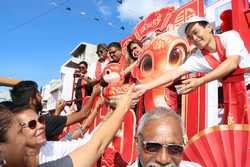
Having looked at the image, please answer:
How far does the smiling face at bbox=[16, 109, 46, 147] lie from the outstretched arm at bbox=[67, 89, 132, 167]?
232 mm

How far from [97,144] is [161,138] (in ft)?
1.45

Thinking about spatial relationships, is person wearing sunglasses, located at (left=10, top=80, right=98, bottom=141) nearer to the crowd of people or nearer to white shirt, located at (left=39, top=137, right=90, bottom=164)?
the crowd of people

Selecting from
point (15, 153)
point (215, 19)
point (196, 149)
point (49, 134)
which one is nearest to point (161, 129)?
point (196, 149)

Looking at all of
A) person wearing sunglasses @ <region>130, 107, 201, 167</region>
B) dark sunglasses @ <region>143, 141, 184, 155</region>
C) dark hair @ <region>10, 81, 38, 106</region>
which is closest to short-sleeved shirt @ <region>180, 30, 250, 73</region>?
person wearing sunglasses @ <region>130, 107, 201, 167</region>

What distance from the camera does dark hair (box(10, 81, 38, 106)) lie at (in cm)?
319

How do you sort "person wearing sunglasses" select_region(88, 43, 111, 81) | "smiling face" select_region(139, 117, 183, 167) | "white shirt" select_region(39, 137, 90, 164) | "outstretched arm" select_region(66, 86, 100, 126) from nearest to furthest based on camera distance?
"smiling face" select_region(139, 117, 183, 167) → "white shirt" select_region(39, 137, 90, 164) → "outstretched arm" select_region(66, 86, 100, 126) → "person wearing sunglasses" select_region(88, 43, 111, 81)

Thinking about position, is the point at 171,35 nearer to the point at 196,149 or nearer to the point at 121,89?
the point at 121,89

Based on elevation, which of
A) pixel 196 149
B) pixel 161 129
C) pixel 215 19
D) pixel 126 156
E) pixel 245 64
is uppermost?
pixel 215 19

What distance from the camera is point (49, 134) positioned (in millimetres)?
3234

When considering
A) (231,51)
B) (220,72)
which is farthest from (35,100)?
(231,51)

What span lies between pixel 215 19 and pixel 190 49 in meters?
0.91

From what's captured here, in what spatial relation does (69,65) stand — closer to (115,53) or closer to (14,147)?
(115,53)

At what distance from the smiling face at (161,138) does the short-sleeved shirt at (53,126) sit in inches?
49.0

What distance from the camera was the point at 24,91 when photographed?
3.25 meters
